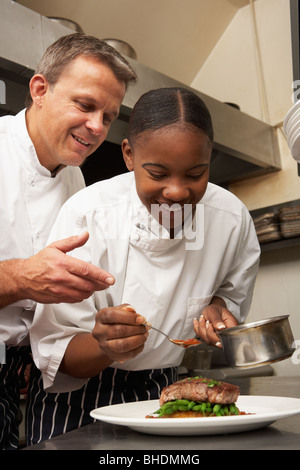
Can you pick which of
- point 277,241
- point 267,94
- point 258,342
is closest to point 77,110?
point 258,342

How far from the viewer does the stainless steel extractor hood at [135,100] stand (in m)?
2.03

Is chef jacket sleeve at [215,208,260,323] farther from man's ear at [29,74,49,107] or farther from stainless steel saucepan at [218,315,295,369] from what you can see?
man's ear at [29,74,49,107]

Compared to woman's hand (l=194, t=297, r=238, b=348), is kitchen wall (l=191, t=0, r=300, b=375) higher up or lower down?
higher up

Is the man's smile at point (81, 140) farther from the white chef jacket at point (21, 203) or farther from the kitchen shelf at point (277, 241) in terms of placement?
the kitchen shelf at point (277, 241)

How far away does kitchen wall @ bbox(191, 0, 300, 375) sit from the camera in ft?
11.3

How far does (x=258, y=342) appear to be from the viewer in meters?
1.00

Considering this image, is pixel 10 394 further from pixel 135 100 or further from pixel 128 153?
pixel 135 100

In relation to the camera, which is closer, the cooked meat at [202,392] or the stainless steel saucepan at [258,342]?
the cooked meat at [202,392]

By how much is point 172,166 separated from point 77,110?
0.48m

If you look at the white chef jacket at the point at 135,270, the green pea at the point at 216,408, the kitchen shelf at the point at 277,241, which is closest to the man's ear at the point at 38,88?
the white chef jacket at the point at 135,270

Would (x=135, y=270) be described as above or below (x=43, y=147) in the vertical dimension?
below

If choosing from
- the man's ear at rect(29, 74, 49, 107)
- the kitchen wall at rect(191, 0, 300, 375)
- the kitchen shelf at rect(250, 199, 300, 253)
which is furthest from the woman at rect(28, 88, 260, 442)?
the kitchen wall at rect(191, 0, 300, 375)

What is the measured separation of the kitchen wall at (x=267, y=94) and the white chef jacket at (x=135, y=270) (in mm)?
2110

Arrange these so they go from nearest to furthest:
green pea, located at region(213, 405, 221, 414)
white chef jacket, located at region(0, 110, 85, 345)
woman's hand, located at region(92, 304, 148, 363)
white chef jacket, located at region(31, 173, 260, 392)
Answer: green pea, located at region(213, 405, 221, 414)
woman's hand, located at region(92, 304, 148, 363)
white chef jacket, located at region(31, 173, 260, 392)
white chef jacket, located at region(0, 110, 85, 345)
